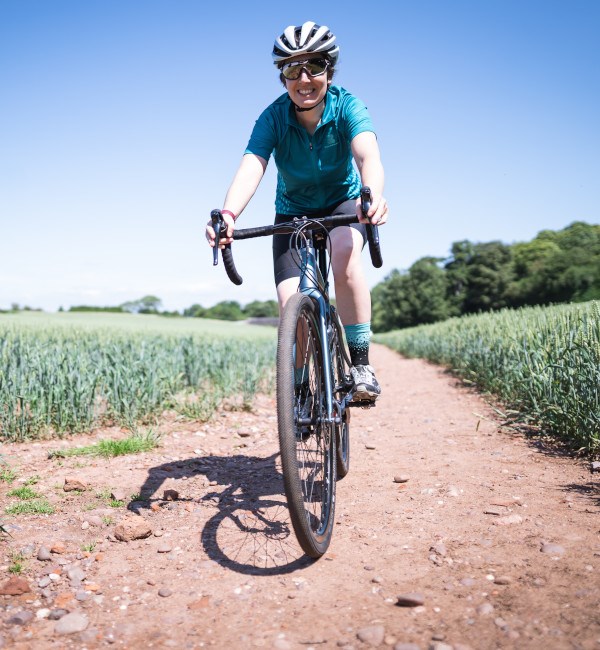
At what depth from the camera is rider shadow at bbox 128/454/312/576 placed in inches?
99.6

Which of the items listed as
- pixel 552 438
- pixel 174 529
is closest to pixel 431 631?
pixel 174 529

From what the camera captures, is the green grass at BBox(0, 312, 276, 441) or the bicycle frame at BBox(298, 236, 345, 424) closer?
the bicycle frame at BBox(298, 236, 345, 424)

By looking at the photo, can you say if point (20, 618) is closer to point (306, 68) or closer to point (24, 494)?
point (24, 494)

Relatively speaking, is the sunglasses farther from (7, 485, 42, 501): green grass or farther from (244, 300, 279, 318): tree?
(244, 300, 279, 318): tree

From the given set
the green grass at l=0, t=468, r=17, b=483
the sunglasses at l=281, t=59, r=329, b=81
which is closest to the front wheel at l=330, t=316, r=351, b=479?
the sunglasses at l=281, t=59, r=329, b=81

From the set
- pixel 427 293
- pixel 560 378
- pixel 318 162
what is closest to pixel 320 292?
pixel 318 162

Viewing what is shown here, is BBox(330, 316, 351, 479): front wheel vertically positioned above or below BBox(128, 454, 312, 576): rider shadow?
above

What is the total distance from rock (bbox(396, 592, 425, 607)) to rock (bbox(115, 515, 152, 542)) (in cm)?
149

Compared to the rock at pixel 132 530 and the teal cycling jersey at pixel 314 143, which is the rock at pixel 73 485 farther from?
the teal cycling jersey at pixel 314 143

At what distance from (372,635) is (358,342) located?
1890mm

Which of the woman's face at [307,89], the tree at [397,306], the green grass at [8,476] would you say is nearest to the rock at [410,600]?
the woman's face at [307,89]

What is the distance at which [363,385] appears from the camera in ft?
10.6

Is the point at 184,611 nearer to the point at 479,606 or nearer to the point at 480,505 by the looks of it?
the point at 479,606

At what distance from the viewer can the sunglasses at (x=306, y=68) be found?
3008mm
